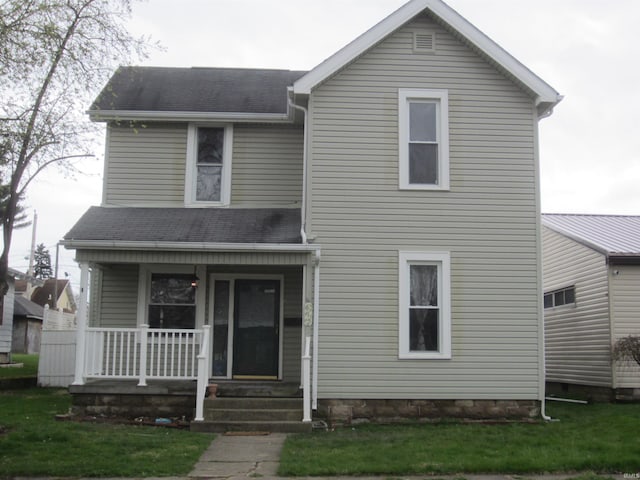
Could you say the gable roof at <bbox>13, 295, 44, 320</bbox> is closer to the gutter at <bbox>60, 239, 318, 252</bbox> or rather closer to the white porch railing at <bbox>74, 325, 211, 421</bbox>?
the white porch railing at <bbox>74, 325, 211, 421</bbox>

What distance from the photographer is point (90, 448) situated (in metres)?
8.90

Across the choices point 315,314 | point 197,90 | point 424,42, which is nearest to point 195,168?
point 197,90

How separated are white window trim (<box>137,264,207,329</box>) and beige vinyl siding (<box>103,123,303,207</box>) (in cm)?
127

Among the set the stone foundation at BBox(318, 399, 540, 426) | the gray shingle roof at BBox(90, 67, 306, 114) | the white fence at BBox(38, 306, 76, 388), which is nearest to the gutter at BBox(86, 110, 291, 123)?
the gray shingle roof at BBox(90, 67, 306, 114)

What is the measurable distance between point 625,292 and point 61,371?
1298 cm

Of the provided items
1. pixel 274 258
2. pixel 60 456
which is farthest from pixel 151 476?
pixel 274 258

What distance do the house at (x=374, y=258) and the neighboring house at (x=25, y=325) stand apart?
28.7m

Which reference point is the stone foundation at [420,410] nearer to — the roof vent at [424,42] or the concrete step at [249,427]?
the concrete step at [249,427]

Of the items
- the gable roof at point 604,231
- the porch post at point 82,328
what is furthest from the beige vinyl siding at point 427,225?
the porch post at point 82,328

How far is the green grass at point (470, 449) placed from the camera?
8.15 meters

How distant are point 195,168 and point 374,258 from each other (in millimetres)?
4255

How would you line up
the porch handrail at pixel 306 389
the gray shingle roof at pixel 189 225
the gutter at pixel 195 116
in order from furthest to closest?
the gutter at pixel 195 116 → the gray shingle roof at pixel 189 225 → the porch handrail at pixel 306 389

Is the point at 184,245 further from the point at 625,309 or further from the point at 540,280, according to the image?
the point at 625,309

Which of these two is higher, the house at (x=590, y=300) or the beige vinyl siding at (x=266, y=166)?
the beige vinyl siding at (x=266, y=166)
